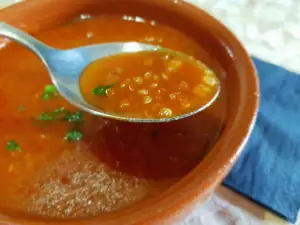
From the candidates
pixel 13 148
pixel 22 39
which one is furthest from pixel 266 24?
pixel 13 148

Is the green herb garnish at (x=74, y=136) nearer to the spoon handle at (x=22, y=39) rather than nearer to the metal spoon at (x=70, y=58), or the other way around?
the metal spoon at (x=70, y=58)

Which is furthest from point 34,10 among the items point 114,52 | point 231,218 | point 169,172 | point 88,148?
point 231,218

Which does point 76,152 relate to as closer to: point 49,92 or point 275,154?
point 49,92

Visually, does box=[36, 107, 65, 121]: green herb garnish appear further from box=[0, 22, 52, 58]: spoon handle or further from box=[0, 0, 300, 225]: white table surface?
box=[0, 0, 300, 225]: white table surface

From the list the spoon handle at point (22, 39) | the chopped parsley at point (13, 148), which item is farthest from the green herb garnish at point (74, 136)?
the spoon handle at point (22, 39)

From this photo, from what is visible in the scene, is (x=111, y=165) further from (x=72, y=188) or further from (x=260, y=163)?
(x=260, y=163)

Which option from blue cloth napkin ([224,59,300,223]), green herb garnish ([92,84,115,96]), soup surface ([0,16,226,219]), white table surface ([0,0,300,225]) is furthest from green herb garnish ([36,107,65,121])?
white table surface ([0,0,300,225])
